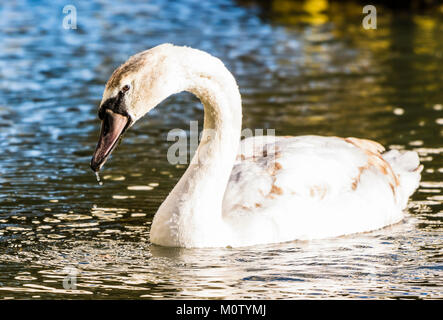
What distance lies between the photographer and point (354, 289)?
8508 mm

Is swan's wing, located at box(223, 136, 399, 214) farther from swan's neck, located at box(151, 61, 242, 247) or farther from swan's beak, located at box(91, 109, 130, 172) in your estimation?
swan's beak, located at box(91, 109, 130, 172)

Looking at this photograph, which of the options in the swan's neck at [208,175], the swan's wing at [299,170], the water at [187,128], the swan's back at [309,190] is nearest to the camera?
the water at [187,128]

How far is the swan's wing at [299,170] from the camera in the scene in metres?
9.99

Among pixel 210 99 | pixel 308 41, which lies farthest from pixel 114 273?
pixel 308 41

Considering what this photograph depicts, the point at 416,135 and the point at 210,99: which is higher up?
the point at 210,99

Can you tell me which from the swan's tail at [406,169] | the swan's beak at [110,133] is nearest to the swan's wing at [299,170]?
the swan's tail at [406,169]

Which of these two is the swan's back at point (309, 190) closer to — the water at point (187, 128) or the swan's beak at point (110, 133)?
the water at point (187, 128)

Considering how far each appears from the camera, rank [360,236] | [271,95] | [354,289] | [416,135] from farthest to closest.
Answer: [271,95] → [416,135] → [360,236] → [354,289]

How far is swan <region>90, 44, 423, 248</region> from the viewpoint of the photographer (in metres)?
9.07

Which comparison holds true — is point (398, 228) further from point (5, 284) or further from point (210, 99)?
point (5, 284)

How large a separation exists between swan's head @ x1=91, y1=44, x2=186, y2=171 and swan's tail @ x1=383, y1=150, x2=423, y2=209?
3582 millimetres

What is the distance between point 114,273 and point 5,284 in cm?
91

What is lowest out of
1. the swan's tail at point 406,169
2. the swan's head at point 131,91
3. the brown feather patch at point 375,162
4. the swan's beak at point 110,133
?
the swan's tail at point 406,169

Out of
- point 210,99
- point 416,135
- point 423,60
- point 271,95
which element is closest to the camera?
point 210,99
